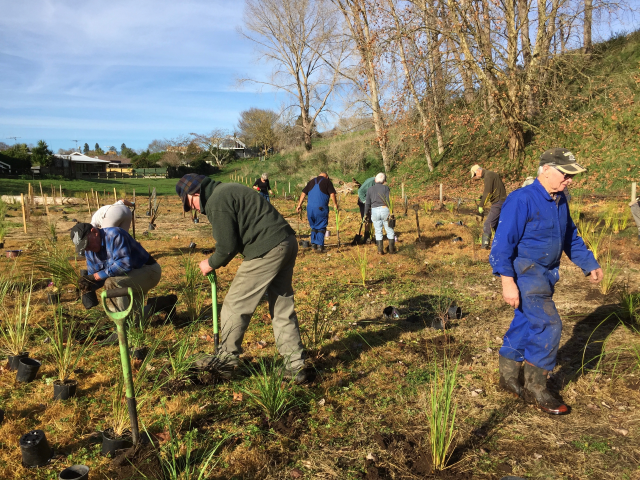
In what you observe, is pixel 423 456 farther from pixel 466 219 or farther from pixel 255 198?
pixel 466 219

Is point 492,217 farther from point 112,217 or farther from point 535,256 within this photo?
point 112,217

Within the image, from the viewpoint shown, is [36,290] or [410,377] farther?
[36,290]

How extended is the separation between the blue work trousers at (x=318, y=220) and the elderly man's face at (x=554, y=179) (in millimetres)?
5711

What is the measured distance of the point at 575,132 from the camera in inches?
671

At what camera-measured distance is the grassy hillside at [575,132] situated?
1498 cm

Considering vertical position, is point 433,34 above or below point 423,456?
above

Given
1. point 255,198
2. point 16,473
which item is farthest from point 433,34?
point 16,473

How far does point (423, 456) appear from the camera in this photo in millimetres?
2723

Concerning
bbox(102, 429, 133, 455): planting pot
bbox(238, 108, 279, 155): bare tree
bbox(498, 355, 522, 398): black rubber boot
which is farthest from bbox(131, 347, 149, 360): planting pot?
bbox(238, 108, 279, 155): bare tree

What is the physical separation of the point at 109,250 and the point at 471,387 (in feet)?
12.1

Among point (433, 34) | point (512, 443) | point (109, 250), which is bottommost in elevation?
point (512, 443)

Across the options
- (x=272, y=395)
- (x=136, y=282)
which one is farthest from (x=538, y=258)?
(x=136, y=282)

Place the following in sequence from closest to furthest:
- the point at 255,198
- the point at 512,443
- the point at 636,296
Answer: the point at 512,443 → the point at 255,198 → the point at 636,296

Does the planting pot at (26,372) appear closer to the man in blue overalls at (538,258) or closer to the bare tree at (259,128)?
the man in blue overalls at (538,258)
